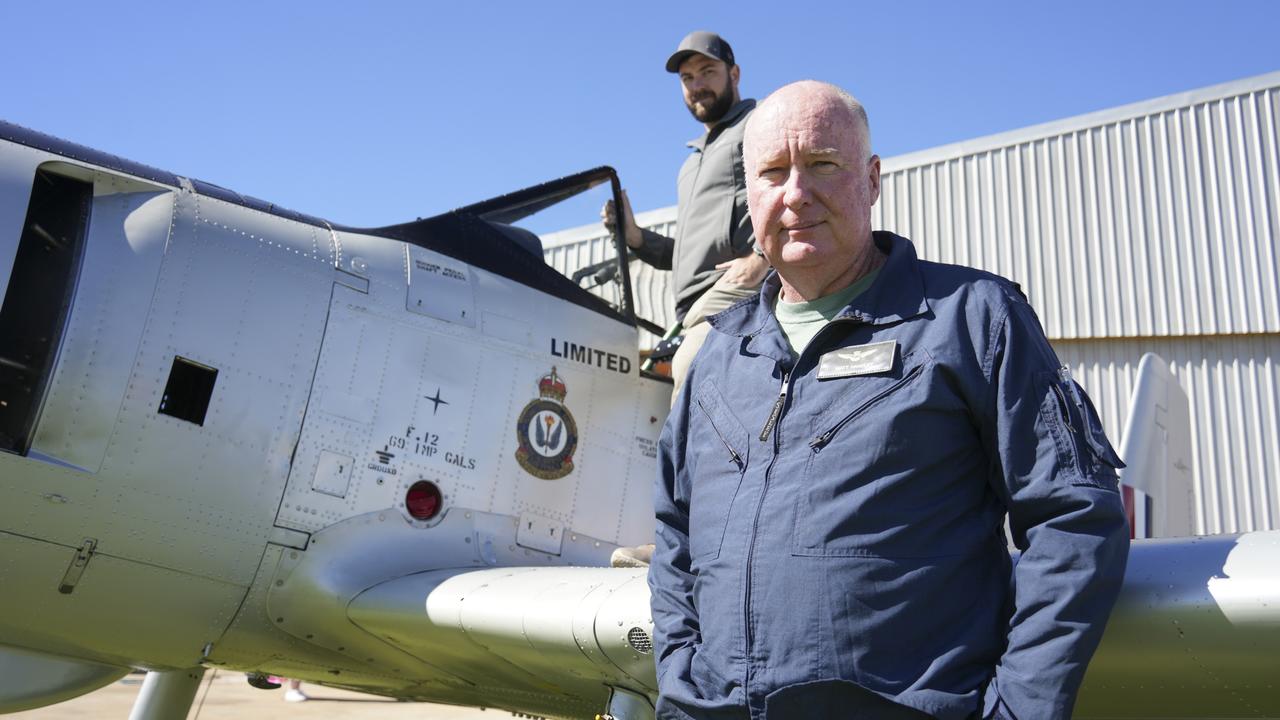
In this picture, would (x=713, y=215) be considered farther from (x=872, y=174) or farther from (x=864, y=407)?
(x=864, y=407)

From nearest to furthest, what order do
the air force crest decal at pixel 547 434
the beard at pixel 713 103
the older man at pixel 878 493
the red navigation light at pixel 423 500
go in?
the older man at pixel 878 493
the red navigation light at pixel 423 500
the air force crest decal at pixel 547 434
the beard at pixel 713 103

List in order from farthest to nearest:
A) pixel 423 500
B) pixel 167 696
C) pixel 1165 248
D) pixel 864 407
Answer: pixel 1165 248 < pixel 167 696 < pixel 423 500 < pixel 864 407

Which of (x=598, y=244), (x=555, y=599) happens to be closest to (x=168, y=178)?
(x=555, y=599)

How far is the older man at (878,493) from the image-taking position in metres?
1.68

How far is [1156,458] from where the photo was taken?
279 inches

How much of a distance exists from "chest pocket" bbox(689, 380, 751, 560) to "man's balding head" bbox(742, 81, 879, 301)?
337 mm

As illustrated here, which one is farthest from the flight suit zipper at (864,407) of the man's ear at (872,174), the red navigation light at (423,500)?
the red navigation light at (423,500)

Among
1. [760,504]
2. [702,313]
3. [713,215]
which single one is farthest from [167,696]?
[760,504]

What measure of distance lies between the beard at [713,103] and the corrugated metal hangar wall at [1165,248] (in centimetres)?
924

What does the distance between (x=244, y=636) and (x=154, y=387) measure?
43.6 inches

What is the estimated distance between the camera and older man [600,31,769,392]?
451cm

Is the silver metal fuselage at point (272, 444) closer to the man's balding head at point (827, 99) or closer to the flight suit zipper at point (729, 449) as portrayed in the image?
the flight suit zipper at point (729, 449)

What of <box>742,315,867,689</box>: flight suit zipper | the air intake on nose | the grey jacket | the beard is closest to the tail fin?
the grey jacket

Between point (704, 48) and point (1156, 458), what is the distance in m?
4.52
